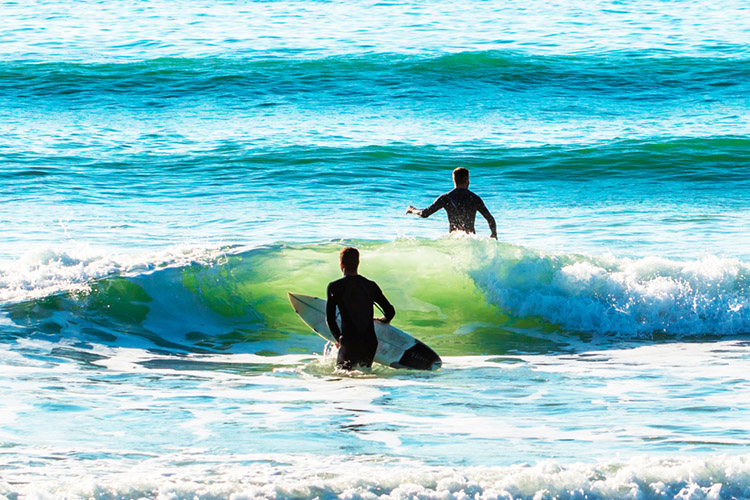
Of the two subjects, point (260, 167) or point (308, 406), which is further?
point (260, 167)

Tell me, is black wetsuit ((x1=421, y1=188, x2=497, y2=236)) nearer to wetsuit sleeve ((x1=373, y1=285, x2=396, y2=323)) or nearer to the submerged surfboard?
the submerged surfboard

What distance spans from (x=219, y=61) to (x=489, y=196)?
50.2ft

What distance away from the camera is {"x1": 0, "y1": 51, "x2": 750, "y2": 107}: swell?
1050 inches

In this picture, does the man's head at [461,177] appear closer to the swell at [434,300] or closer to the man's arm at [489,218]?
the man's arm at [489,218]

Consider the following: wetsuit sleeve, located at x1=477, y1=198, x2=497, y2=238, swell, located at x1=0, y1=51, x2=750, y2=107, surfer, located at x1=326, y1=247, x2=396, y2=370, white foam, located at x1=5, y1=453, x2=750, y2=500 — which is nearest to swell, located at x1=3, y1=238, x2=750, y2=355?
wetsuit sleeve, located at x1=477, y1=198, x2=497, y2=238

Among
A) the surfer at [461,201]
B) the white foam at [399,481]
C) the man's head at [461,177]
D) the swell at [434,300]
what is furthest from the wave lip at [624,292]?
the white foam at [399,481]

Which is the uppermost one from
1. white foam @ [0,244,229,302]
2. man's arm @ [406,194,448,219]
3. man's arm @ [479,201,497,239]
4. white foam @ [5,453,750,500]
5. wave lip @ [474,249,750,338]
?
man's arm @ [406,194,448,219]

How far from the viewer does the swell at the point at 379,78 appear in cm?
2667

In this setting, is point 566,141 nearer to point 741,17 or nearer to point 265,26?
point 265,26

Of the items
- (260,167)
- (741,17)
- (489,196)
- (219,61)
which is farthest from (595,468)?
(741,17)

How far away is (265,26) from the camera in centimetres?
3656

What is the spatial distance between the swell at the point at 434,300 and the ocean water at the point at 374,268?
39mm

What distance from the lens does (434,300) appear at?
11.0 m

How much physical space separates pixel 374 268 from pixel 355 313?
13.1 feet
